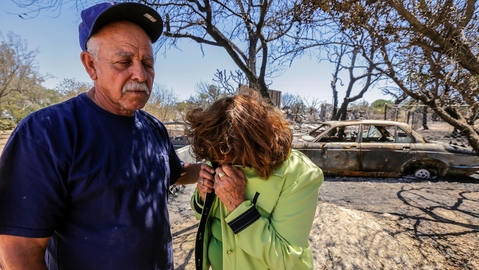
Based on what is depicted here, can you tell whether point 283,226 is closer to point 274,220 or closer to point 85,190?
point 274,220

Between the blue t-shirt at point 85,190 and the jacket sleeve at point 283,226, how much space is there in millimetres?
445

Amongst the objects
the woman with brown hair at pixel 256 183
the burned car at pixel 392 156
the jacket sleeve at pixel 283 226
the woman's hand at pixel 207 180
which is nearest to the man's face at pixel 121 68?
the woman with brown hair at pixel 256 183

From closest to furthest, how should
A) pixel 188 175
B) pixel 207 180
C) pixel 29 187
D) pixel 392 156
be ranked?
pixel 29 187 < pixel 207 180 < pixel 188 175 < pixel 392 156

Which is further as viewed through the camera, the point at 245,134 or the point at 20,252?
→ the point at 245,134

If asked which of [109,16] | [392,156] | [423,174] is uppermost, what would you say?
[109,16]

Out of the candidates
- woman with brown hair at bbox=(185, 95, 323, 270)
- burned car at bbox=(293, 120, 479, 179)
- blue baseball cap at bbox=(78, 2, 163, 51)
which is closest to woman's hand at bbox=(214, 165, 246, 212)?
woman with brown hair at bbox=(185, 95, 323, 270)

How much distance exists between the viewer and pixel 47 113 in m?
1.06

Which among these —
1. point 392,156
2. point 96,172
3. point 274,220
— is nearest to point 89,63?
point 96,172

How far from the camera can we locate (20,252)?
906 millimetres

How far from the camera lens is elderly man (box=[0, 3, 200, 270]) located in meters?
0.91

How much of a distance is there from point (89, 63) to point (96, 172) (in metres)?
A: 0.55

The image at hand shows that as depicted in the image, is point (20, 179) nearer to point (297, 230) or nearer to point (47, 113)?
point (47, 113)

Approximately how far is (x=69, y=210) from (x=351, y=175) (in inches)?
288

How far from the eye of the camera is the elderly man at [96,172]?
91 centimetres
